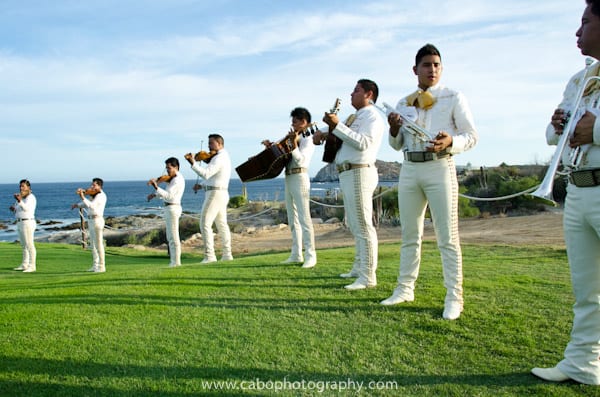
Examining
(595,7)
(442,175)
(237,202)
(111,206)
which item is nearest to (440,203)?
(442,175)

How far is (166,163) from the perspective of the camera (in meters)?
10.7

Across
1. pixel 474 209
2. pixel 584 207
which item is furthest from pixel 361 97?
A: pixel 474 209

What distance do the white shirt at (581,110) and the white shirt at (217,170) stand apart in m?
7.16

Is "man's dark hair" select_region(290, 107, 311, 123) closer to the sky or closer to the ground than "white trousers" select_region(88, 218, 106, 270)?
closer to the sky

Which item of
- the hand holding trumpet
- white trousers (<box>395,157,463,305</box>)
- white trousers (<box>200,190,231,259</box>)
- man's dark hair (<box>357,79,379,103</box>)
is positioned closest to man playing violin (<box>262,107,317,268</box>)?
man's dark hair (<box>357,79,379,103</box>)

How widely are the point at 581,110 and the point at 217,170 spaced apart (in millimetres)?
7559

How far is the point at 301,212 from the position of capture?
8.05 m

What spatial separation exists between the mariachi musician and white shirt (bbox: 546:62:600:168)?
270 centimetres

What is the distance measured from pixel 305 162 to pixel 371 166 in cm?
206

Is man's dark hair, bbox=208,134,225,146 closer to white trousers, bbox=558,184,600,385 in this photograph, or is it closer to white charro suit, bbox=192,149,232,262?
white charro suit, bbox=192,149,232,262

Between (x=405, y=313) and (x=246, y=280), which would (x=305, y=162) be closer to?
(x=246, y=280)

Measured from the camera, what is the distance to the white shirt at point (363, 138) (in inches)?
229

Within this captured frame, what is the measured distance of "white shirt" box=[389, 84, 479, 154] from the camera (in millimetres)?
4609

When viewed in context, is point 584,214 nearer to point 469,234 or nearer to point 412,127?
point 412,127
